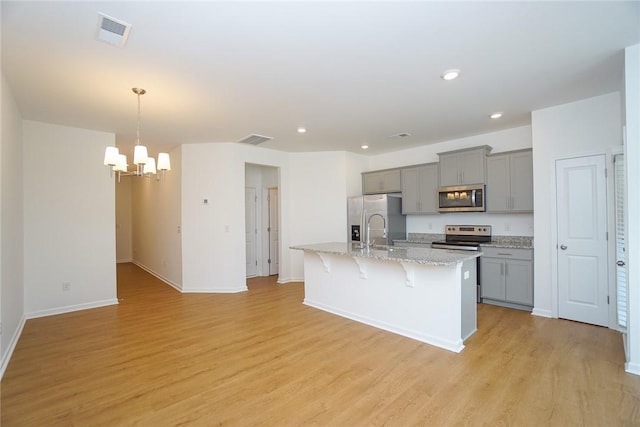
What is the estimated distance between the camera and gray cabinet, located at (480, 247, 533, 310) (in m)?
4.13

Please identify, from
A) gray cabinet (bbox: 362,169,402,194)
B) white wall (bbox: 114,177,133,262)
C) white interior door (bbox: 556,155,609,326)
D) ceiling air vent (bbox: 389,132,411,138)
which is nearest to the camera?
white interior door (bbox: 556,155,609,326)

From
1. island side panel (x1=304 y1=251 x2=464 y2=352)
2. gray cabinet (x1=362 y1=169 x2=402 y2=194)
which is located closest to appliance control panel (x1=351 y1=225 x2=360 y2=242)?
gray cabinet (x1=362 y1=169 x2=402 y2=194)

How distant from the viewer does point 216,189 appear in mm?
5484

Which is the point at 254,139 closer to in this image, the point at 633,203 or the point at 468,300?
the point at 468,300

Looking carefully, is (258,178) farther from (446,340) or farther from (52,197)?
(446,340)

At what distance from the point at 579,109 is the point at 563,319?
8.59ft

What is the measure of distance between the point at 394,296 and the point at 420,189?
2742mm

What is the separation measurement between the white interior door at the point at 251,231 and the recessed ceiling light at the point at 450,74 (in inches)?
196

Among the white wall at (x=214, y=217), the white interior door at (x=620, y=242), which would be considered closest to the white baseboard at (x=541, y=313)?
the white interior door at (x=620, y=242)

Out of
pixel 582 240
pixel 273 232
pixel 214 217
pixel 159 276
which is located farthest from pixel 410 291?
pixel 159 276

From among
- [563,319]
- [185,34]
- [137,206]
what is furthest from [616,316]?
[137,206]

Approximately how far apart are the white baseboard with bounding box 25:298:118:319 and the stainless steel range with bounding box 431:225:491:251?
5.35 metres

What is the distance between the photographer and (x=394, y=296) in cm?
347

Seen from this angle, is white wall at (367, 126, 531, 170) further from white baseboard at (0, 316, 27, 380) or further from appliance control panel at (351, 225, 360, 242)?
white baseboard at (0, 316, 27, 380)
